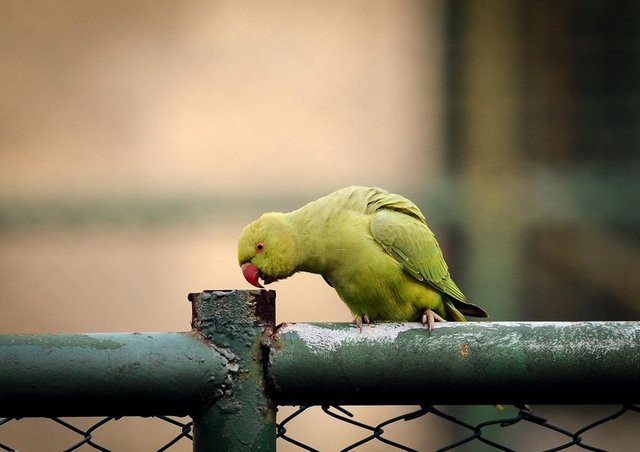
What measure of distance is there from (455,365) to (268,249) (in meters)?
0.86

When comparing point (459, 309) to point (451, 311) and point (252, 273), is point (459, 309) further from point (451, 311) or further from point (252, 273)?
point (252, 273)

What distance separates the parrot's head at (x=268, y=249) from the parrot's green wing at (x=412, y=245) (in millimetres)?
152

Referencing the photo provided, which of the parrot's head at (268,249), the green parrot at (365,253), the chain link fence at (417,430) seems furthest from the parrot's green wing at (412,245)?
the chain link fence at (417,430)

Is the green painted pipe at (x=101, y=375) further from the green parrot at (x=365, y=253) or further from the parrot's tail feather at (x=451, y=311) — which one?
the parrot's tail feather at (x=451, y=311)

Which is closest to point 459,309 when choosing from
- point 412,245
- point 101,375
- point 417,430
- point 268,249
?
point 412,245

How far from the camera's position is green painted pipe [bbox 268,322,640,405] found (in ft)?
2.54

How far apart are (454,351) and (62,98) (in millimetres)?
2359

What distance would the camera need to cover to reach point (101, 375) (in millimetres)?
746

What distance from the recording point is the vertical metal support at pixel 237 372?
768 mm

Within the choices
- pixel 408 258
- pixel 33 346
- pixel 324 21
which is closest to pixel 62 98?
pixel 324 21

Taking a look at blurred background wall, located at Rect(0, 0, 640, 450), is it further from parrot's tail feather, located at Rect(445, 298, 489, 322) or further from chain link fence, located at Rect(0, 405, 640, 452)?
parrot's tail feather, located at Rect(445, 298, 489, 322)

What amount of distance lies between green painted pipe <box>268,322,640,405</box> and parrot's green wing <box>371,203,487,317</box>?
2.41ft

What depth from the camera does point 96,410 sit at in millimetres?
756

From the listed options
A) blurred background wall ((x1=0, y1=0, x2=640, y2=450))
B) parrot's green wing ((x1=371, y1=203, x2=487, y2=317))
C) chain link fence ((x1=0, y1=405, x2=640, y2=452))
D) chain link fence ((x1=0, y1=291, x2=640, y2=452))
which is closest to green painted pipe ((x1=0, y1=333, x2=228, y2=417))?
chain link fence ((x1=0, y1=291, x2=640, y2=452))
